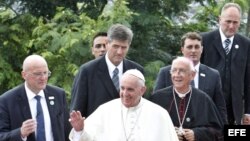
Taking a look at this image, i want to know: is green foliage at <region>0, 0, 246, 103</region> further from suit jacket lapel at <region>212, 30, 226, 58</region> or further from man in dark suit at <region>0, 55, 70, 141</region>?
man in dark suit at <region>0, 55, 70, 141</region>

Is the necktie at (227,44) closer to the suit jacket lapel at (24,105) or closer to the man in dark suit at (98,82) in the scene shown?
the man in dark suit at (98,82)

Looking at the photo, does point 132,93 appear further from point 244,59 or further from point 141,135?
point 244,59

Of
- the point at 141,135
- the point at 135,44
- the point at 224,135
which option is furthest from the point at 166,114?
the point at 135,44

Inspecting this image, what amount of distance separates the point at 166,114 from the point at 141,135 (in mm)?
345

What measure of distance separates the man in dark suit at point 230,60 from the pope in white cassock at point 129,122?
1.99 metres

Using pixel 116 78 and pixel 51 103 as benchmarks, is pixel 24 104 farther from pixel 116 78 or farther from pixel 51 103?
pixel 116 78

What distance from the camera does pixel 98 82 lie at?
8.79 m

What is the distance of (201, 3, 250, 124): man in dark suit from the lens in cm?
986

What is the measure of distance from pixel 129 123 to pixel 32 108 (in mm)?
1034

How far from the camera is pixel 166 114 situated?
8.09m

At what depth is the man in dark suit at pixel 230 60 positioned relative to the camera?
9.86m

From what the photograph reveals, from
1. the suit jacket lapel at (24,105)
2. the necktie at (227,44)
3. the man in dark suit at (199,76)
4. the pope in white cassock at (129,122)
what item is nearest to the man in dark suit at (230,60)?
the necktie at (227,44)

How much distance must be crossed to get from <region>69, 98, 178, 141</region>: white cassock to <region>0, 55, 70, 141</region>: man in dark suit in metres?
0.40

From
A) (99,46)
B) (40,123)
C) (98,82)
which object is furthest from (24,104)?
(99,46)
